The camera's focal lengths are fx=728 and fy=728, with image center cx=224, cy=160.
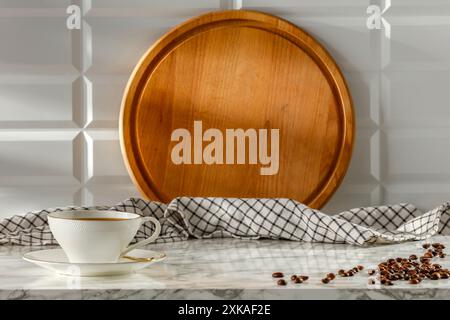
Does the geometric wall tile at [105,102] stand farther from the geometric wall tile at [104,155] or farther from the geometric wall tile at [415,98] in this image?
the geometric wall tile at [415,98]

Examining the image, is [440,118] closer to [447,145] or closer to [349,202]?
[447,145]

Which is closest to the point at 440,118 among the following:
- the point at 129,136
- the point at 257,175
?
the point at 257,175

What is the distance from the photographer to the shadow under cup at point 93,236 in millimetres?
885

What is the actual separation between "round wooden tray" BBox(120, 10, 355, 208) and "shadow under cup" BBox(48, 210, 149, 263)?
0.61 meters

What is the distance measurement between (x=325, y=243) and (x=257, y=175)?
32cm

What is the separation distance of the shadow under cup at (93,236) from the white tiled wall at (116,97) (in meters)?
0.65

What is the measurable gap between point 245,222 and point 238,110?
311 millimetres

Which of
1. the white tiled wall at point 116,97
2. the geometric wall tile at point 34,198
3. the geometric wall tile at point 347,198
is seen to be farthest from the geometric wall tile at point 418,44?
the geometric wall tile at point 34,198

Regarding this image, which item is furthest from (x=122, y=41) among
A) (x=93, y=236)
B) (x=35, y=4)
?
(x=93, y=236)

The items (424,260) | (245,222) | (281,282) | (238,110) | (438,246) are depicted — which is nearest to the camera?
(281,282)

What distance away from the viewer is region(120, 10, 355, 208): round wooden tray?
1531 millimetres

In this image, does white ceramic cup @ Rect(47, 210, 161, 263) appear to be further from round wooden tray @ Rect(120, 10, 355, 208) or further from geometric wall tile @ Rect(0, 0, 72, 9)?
geometric wall tile @ Rect(0, 0, 72, 9)

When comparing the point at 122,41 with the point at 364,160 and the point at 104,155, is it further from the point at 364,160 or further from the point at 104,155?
the point at 364,160

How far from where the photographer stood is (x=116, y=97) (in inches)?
61.5
